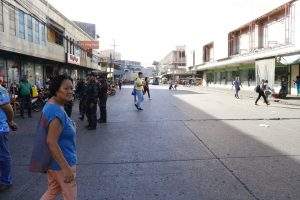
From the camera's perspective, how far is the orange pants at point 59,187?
383 centimetres

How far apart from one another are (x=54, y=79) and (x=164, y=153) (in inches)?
199

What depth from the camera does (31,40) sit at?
2550 centimetres

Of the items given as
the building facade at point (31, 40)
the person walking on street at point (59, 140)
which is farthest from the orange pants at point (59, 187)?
the building facade at point (31, 40)

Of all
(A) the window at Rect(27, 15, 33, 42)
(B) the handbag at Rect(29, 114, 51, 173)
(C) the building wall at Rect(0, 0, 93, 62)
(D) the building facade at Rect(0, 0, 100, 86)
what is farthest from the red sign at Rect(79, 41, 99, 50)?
(B) the handbag at Rect(29, 114, 51, 173)

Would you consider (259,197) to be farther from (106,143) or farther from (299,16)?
(299,16)

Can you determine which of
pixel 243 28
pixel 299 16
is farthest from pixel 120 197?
pixel 243 28

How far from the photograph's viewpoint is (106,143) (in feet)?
33.1

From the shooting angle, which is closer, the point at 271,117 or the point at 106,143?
the point at 106,143

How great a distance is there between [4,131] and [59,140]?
2.43 m

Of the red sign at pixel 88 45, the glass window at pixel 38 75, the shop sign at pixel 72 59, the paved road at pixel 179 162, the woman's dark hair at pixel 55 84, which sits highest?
the red sign at pixel 88 45

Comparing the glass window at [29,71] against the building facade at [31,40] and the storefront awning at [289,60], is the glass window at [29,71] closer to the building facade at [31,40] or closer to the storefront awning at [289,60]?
the building facade at [31,40]

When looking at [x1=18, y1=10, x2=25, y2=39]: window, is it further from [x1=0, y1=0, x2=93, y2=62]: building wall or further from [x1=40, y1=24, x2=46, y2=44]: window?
[x1=40, y1=24, x2=46, y2=44]: window

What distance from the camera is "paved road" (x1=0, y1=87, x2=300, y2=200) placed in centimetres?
582

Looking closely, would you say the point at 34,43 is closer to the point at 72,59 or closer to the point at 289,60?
the point at 72,59
